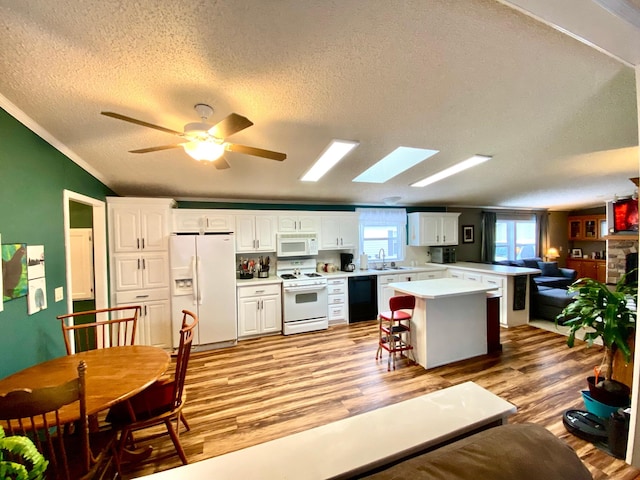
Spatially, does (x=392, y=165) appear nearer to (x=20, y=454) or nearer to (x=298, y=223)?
(x=298, y=223)

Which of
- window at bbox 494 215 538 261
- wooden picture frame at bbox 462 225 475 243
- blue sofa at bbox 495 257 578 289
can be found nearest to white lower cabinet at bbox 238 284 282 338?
wooden picture frame at bbox 462 225 475 243

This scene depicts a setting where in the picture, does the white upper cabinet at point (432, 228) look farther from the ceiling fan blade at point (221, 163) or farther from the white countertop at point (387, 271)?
the ceiling fan blade at point (221, 163)

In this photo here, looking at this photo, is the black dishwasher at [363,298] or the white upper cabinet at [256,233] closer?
the white upper cabinet at [256,233]

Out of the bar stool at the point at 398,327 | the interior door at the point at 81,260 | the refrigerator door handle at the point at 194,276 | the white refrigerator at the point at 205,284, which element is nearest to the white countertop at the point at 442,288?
the bar stool at the point at 398,327

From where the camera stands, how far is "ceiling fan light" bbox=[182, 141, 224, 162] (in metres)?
1.85

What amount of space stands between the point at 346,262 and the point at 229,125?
13.2ft

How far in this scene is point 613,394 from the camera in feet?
6.97

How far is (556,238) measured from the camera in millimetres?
7797

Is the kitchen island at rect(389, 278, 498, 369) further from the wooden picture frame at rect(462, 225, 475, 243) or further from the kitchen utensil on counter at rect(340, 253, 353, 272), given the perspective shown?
the wooden picture frame at rect(462, 225, 475, 243)

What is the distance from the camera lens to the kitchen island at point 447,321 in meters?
3.17

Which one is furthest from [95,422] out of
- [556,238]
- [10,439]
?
[556,238]

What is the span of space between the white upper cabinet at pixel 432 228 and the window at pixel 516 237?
190 cm

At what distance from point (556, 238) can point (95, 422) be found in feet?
34.5

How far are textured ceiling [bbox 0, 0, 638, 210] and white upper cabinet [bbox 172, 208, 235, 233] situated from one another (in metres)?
0.88
